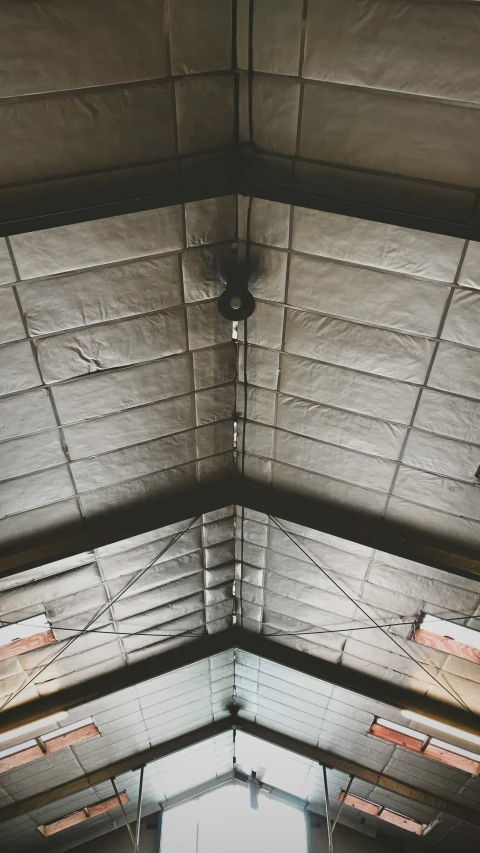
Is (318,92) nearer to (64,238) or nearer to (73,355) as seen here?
(64,238)

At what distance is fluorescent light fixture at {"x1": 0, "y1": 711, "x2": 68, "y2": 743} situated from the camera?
582cm

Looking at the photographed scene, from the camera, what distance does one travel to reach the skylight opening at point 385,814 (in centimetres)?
872

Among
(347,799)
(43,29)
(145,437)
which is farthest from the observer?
(347,799)

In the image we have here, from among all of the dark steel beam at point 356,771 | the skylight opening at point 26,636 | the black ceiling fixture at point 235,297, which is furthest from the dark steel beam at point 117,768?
the black ceiling fixture at point 235,297

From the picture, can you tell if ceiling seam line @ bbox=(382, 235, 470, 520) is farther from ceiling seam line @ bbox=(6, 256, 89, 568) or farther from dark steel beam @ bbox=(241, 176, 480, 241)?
ceiling seam line @ bbox=(6, 256, 89, 568)

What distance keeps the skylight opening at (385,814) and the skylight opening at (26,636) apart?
20.2ft

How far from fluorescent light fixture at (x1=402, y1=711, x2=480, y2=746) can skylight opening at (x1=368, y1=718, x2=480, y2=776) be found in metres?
0.60

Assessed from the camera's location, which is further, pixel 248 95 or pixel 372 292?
pixel 372 292

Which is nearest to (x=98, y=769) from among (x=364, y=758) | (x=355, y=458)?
(x=364, y=758)

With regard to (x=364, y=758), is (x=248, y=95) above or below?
above

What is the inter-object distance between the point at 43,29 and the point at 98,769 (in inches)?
344

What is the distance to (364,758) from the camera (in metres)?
7.65

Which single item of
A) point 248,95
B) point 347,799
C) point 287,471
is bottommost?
point 347,799

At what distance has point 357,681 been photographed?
6328 millimetres
